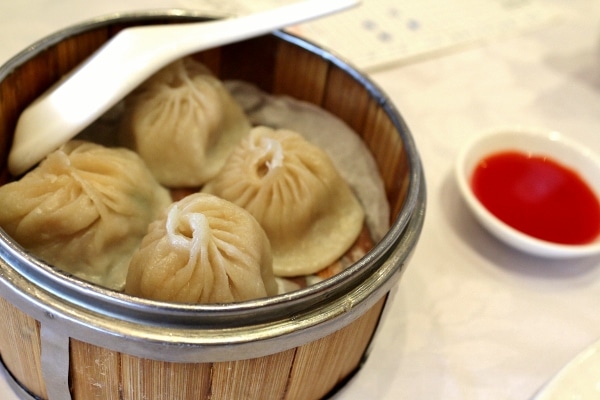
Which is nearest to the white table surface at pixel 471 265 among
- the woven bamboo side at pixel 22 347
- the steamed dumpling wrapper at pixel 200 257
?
the woven bamboo side at pixel 22 347

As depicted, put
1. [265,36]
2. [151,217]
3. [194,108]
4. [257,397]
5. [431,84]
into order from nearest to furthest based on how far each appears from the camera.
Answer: [257,397], [151,217], [194,108], [265,36], [431,84]

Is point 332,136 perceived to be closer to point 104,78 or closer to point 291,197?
point 291,197

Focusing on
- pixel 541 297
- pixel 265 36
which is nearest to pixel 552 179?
pixel 541 297

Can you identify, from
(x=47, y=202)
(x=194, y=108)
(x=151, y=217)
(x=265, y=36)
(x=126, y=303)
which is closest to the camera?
(x=126, y=303)

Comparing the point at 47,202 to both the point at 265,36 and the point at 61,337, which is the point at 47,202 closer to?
the point at 61,337

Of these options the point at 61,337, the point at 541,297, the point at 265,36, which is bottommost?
the point at 541,297

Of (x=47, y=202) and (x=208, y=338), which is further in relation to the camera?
(x=47, y=202)

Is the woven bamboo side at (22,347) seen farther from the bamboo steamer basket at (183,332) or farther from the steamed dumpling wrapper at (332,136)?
the steamed dumpling wrapper at (332,136)

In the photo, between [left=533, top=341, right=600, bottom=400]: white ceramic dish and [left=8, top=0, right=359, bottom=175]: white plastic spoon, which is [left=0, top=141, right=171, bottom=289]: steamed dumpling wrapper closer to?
[left=8, top=0, right=359, bottom=175]: white plastic spoon

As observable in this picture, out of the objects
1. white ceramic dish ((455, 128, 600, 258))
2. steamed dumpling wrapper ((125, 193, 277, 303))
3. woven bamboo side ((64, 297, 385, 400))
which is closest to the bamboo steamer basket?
woven bamboo side ((64, 297, 385, 400))
